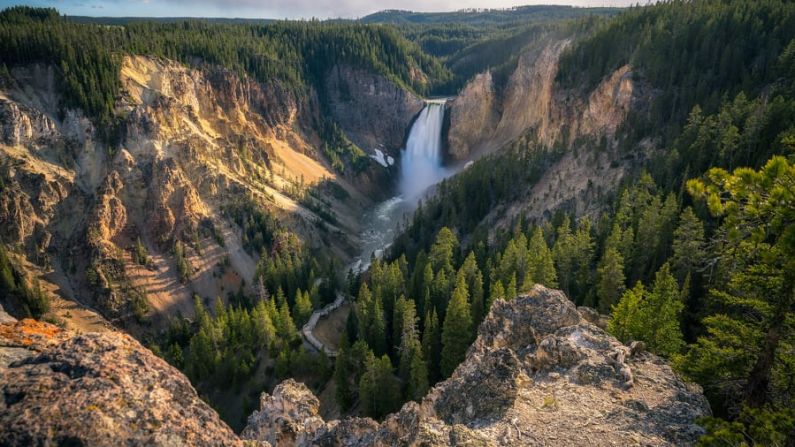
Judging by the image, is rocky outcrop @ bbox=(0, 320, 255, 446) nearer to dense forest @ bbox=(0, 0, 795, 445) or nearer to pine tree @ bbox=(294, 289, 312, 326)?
dense forest @ bbox=(0, 0, 795, 445)

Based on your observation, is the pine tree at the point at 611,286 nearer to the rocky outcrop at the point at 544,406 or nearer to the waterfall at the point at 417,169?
the rocky outcrop at the point at 544,406

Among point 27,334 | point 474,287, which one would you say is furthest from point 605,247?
point 27,334

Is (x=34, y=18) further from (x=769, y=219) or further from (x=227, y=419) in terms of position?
(x=769, y=219)

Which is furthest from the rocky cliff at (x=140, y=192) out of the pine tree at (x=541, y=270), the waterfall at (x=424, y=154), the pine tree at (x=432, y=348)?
the pine tree at (x=541, y=270)

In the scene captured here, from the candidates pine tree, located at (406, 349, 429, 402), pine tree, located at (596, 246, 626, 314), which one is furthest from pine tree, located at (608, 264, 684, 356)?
pine tree, located at (406, 349, 429, 402)

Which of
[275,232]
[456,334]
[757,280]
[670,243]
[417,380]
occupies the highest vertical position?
[757,280]

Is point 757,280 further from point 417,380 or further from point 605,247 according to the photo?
point 605,247
